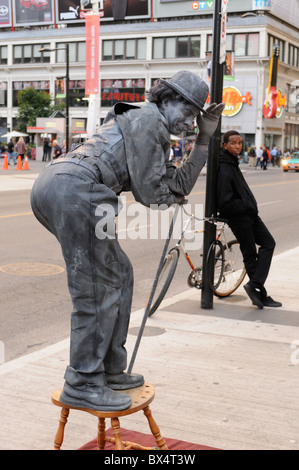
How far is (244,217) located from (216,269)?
2.64 ft

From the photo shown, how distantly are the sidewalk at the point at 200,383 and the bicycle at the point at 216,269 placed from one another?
0.39 metres

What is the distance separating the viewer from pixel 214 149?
705 cm

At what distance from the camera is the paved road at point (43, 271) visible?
6.24 meters

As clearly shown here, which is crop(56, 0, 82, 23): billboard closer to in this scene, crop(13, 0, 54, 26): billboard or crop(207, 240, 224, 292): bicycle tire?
crop(13, 0, 54, 26): billboard

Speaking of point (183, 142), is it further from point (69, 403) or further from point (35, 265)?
point (69, 403)

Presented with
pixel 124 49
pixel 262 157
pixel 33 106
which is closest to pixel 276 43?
pixel 124 49

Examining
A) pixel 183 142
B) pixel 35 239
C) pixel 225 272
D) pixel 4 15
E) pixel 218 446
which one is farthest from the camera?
pixel 4 15

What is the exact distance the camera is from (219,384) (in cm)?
476

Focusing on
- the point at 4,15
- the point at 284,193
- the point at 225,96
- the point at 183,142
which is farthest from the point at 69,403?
the point at 4,15

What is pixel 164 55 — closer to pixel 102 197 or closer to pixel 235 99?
pixel 235 99

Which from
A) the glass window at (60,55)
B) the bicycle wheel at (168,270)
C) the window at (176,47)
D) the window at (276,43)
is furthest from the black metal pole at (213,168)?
the glass window at (60,55)

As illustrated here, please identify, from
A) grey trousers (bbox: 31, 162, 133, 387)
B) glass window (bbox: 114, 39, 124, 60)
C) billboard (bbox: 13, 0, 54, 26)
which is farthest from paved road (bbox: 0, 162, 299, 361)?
billboard (bbox: 13, 0, 54, 26)

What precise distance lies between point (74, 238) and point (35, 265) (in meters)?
6.39

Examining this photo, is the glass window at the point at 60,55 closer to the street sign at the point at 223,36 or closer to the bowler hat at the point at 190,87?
the street sign at the point at 223,36
